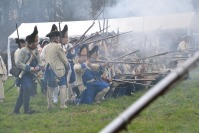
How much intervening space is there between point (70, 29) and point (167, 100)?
1067cm

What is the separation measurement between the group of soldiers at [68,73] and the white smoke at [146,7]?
321 centimetres

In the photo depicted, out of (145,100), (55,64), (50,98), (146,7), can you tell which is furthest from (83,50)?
(145,100)

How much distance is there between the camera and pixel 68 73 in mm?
10023

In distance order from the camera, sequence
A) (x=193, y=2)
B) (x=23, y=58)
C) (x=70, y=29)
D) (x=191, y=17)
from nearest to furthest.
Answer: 1. (x=23, y=58)
2. (x=193, y=2)
3. (x=191, y=17)
4. (x=70, y=29)

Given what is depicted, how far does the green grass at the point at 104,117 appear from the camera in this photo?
6691 millimetres

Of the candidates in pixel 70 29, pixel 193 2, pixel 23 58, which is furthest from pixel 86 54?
pixel 70 29

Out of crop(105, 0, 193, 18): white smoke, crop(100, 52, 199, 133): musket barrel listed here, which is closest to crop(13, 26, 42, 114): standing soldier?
crop(105, 0, 193, 18): white smoke

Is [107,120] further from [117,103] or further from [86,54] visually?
[86,54]

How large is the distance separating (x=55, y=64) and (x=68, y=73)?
1113mm

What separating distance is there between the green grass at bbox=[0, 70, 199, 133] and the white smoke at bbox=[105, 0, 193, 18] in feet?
14.6

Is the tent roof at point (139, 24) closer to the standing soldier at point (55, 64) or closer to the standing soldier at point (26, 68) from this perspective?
the standing soldier at point (55, 64)

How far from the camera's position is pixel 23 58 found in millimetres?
8586

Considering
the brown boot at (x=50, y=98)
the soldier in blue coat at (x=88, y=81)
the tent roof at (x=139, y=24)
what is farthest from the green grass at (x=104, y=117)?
the tent roof at (x=139, y=24)

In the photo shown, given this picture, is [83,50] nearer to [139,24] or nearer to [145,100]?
[139,24]
